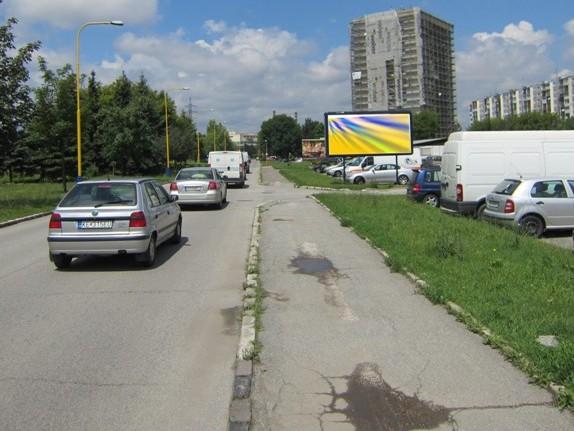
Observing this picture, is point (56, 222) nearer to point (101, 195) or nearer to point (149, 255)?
point (101, 195)

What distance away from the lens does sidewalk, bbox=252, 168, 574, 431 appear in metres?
3.98

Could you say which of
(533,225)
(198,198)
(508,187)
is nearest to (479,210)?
(508,187)

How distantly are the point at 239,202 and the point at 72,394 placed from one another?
2099 centimetres

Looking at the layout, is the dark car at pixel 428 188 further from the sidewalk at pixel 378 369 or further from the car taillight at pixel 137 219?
the car taillight at pixel 137 219

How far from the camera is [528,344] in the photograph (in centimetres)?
507

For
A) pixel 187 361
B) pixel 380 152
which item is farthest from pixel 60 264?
pixel 380 152

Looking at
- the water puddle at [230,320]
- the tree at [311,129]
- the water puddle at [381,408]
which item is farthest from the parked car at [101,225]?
the tree at [311,129]

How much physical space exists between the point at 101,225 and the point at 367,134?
28.5 meters

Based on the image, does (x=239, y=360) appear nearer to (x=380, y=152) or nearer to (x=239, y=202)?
(x=239, y=202)

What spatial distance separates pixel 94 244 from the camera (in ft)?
31.0

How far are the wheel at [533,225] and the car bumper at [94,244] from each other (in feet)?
28.4

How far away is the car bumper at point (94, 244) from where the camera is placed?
9.44 meters

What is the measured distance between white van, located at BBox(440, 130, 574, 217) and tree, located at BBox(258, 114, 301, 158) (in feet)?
455

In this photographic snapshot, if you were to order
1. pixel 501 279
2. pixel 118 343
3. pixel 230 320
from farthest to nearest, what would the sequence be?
pixel 501 279 < pixel 230 320 < pixel 118 343
